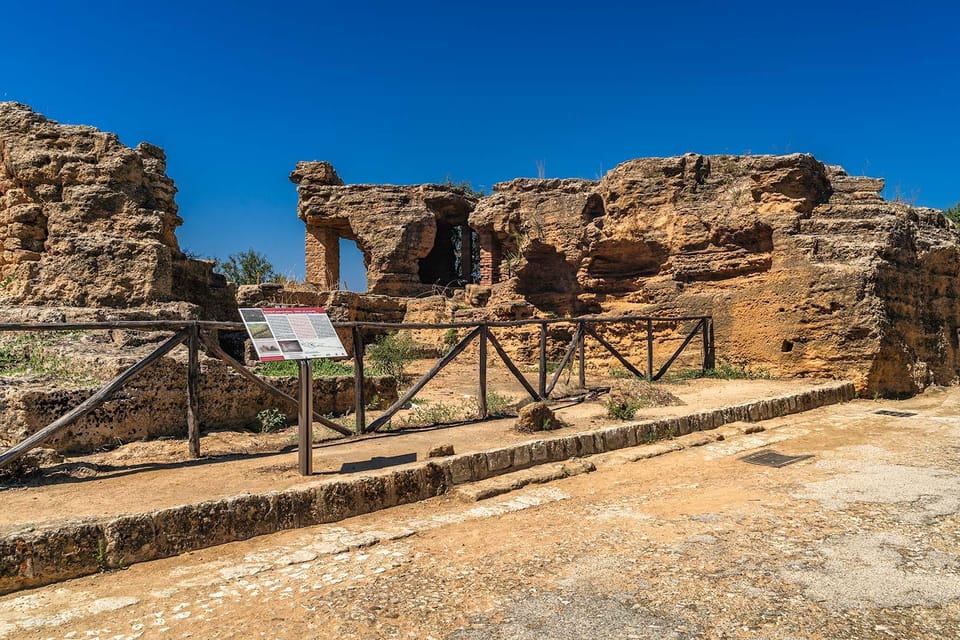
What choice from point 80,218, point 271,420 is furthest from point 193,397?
point 80,218

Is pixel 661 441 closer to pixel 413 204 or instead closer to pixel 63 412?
pixel 63 412

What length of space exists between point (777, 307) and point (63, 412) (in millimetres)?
10504

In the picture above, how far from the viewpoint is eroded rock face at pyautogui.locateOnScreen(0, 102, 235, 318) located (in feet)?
25.7

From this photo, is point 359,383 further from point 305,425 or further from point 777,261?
point 777,261

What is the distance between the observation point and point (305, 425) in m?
4.62

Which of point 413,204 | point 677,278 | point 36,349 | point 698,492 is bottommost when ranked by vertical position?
point 698,492

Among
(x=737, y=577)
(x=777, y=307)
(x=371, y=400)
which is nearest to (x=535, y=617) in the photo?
(x=737, y=577)

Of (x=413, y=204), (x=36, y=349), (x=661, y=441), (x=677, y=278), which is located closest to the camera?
(x=36, y=349)

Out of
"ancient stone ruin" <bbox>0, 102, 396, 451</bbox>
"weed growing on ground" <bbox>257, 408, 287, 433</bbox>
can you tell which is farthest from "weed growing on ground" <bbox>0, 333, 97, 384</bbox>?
"weed growing on ground" <bbox>257, 408, 287, 433</bbox>

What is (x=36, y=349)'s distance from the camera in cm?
605

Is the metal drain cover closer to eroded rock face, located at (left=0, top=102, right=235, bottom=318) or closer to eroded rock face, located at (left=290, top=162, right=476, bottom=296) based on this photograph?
eroded rock face, located at (left=0, top=102, right=235, bottom=318)

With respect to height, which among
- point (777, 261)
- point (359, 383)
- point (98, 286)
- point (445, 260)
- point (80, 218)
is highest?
point (445, 260)

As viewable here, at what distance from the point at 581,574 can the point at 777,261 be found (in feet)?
30.5

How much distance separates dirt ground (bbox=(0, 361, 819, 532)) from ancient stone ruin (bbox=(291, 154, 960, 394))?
3724 millimetres
